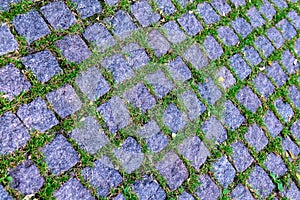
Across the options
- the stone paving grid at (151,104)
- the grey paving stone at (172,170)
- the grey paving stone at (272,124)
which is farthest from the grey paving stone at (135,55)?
the grey paving stone at (272,124)

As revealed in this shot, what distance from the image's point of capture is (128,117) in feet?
9.71

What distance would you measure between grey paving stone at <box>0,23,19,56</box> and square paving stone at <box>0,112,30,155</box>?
0.46m

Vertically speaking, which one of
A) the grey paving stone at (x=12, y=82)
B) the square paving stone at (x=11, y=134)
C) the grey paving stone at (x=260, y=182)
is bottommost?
the grey paving stone at (x=260, y=182)

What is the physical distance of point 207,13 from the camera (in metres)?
3.66

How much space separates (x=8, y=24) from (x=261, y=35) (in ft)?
7.90

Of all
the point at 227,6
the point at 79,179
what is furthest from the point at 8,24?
the point at 227,6

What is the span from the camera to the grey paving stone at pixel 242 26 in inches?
149

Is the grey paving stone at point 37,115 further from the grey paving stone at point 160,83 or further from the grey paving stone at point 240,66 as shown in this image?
the grey paving stone at point 240,66

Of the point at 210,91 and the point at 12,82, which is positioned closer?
the point at 12,82

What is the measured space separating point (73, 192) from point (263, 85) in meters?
2.06

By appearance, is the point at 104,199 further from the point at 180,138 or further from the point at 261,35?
the point at 261,35

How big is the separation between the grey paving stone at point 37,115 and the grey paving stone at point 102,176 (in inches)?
16.0

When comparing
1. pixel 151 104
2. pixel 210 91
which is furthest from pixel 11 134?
pixel 210 91

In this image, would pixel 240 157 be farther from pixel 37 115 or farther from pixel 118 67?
pixel 37 115
